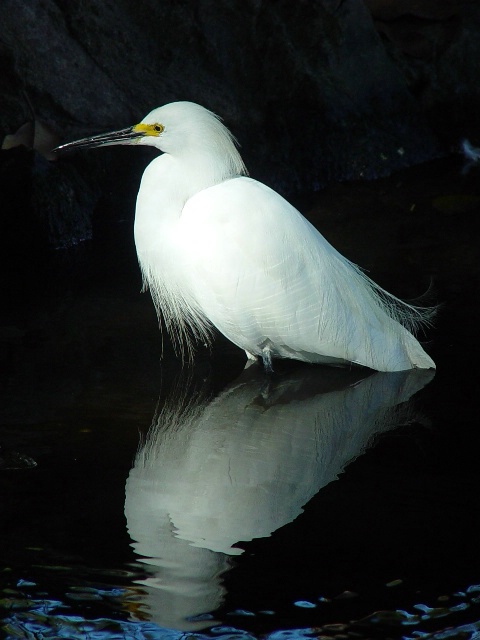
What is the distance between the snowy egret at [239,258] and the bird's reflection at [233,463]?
170 millimetres

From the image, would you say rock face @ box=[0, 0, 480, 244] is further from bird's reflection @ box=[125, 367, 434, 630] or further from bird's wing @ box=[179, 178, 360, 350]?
bird's reflection @ box=[125, 367, 434, 630]

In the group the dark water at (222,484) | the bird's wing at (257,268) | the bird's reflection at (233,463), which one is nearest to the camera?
the dark water at (222,484)

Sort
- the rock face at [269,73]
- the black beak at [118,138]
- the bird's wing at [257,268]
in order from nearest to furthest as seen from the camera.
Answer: the bird's wing at [257,268]
the black beak at [118,138]
the rock face at [269,73]

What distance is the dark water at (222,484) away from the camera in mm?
2342

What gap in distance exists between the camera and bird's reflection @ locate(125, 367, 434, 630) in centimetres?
252

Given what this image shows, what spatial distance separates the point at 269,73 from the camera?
7023 millimetres

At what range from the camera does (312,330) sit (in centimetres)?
380

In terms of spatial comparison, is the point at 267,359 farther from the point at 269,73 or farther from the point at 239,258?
the point at 269,73

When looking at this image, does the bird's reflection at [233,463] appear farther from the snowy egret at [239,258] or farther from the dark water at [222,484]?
Result: the snowy egret at [239,258]

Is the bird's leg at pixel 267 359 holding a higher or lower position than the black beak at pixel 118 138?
lower

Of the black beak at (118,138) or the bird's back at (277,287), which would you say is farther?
the black beak at (118,138)

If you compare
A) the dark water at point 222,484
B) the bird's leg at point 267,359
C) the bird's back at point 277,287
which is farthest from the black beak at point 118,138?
the bird's leg at point 267,359

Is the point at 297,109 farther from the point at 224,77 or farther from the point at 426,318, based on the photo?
the point at 426,318

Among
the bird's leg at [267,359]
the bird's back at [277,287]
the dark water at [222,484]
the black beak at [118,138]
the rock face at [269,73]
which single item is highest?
the rock face at [269,73]
